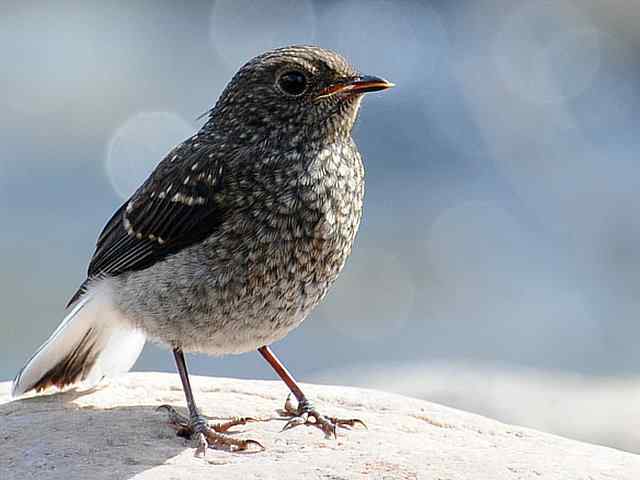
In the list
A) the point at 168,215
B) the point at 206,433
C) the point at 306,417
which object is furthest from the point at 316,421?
the point at 168,215

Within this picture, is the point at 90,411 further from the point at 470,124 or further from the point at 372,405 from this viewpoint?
the point at 470,124

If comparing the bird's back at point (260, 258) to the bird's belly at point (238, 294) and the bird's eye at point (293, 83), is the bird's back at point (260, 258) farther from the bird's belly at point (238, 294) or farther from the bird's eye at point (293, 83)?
the bird's eye at point (293, 83)

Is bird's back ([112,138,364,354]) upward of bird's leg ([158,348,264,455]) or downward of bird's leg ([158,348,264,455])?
upward

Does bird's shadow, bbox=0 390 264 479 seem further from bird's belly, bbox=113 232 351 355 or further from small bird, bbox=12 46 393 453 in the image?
bird's belly, bbox=113 232 351 355

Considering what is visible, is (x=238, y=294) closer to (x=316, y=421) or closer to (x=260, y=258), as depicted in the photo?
(x=260, y=258)

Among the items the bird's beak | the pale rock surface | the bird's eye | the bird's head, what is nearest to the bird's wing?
the bird's head

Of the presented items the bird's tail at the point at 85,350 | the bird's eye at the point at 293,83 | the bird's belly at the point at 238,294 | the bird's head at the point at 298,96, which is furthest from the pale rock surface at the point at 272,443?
the bird's eye at the point at 293,83

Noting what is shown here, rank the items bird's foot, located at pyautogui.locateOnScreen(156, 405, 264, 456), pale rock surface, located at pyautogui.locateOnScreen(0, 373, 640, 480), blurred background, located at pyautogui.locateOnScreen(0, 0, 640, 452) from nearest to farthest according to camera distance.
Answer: pale rock surface, located at pyautogui.locateOnScreen(0, 373, 640, 480) → bird's foot, located at pyautogui.locateOnScreen(156, 405, 264, 456) → blurred background, located at pyautogui.locateOnScreen(0, 0, 640, 452)
